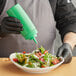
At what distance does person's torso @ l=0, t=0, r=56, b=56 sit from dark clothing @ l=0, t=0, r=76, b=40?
0.27 ft

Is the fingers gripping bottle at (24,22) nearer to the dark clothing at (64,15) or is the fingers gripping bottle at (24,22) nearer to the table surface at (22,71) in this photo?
the table surface at (22,71)

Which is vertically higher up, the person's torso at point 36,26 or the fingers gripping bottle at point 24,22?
the fingers gripping bottle at point 24,22

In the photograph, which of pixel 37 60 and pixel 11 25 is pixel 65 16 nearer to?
pixel 11 25

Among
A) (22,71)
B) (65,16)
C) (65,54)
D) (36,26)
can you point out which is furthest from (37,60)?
(65,16)

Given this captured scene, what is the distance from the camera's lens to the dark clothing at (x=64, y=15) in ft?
4.77

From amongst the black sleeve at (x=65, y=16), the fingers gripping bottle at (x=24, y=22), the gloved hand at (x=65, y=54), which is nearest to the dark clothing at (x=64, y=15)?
the black sleeve at (x=65, y=16)

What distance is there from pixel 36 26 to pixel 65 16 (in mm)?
292

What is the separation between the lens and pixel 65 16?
1.50 m

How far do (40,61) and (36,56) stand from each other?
5 centimetres

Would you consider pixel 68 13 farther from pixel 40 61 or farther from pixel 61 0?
pixel 40 61

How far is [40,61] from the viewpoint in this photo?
3.05 feet

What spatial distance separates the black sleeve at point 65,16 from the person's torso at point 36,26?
3.4 inches

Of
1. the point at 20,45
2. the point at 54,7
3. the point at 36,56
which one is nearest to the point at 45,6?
the point at 54,7

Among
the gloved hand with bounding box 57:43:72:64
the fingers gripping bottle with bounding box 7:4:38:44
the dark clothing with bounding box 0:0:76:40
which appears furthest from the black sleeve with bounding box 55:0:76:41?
the fingers gripping bottle with bounding box 7:4:38:44
